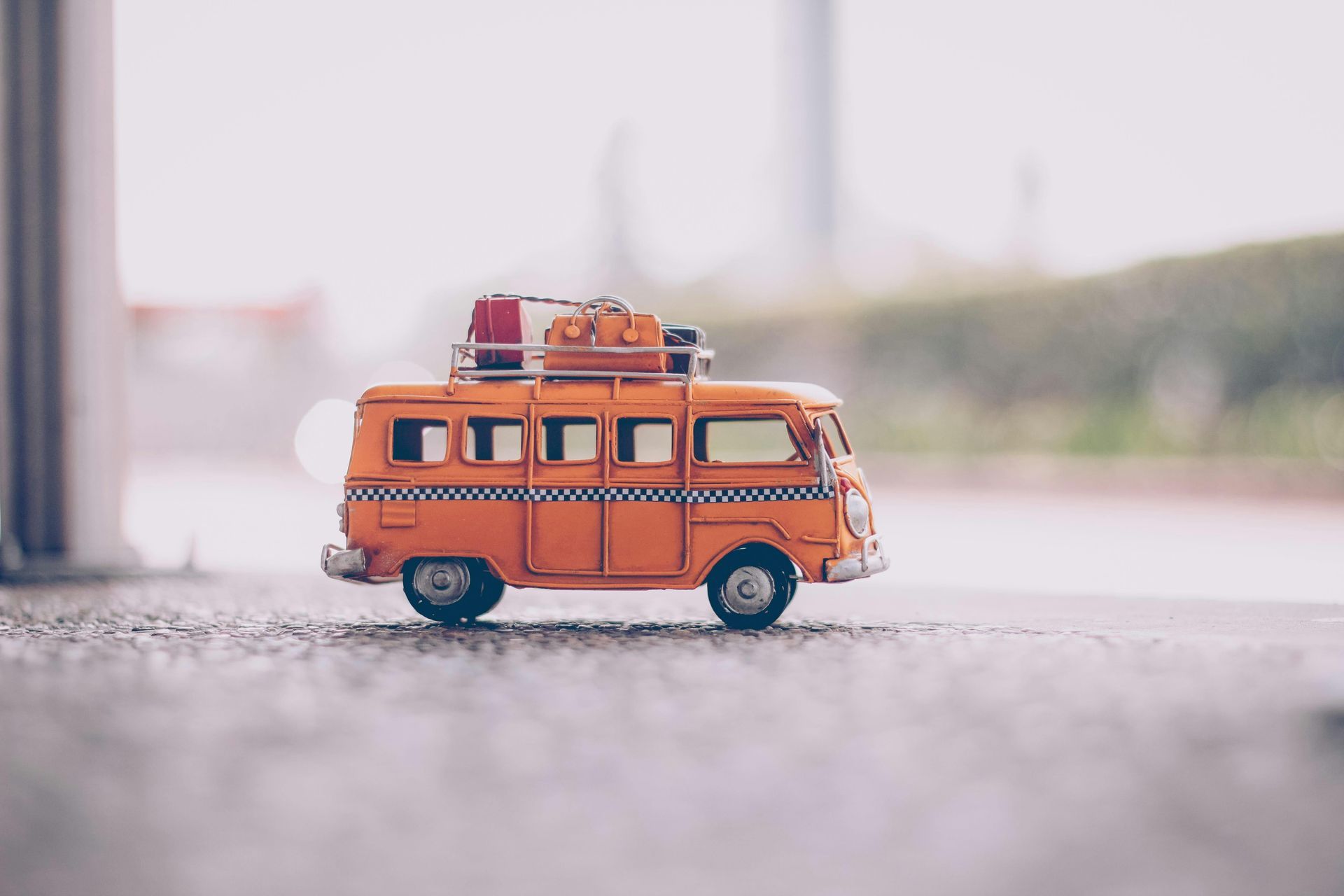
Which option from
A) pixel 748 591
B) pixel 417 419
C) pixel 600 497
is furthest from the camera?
pixel 417 419

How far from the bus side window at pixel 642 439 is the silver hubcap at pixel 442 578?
1.18m

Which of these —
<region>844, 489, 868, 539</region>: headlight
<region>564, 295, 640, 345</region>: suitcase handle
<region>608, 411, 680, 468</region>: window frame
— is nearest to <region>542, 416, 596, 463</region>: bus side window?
<region>608, 411, 680, 468</region>: window frame

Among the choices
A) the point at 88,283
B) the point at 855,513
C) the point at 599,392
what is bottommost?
the point at 855,513

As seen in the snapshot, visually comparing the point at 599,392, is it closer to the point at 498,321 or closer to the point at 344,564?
the point at 498,321

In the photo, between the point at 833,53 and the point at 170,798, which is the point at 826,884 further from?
the point at 833,53

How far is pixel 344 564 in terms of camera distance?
265 inches

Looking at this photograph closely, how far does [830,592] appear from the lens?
365 inches

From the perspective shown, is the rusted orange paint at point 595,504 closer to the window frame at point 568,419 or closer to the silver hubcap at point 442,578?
the window frame at point 568,419

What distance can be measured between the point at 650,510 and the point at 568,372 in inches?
38.4

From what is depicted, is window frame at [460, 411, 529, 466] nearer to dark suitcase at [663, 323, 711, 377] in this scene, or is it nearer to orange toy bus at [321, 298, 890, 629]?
orange toy bus at [321, 298, 890, 629]

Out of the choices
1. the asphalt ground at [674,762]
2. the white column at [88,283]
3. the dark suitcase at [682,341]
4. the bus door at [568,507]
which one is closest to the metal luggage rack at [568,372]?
the dark suitcase at [682,341]

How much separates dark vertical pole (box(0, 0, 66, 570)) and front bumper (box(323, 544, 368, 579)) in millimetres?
4376

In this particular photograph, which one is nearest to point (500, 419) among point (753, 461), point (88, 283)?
point (753, 461)

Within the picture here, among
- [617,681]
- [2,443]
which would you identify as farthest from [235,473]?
[617,681]
